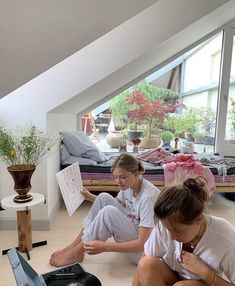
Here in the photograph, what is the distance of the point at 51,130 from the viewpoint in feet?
8.13

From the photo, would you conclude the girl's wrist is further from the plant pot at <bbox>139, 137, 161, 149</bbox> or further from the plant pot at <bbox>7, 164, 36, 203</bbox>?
the plant pot at <bbox>139, 137, 161, 149</bbox>

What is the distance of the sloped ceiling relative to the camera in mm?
1718

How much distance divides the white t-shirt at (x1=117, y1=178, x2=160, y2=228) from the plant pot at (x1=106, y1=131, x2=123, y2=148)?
6.43 feet

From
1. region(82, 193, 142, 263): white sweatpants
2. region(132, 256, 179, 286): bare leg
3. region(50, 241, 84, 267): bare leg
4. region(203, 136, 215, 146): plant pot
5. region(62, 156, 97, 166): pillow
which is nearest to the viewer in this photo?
region(132, 256, 179, 286): bare leg

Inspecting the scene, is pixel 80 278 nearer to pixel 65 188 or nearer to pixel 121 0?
pixel 65 188

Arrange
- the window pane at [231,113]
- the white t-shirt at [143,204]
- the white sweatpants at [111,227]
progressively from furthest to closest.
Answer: the window pane at [231,113]
the white sweatpants at [111,227]
the white t-shirt at [143,204]

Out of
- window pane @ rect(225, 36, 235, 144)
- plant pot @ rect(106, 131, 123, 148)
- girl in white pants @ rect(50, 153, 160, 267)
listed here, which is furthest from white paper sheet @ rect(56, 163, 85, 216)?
window pane @ rect(225, 36, 235, 144)

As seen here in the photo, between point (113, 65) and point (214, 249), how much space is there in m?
1.81

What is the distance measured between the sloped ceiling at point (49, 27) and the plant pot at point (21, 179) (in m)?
0.63

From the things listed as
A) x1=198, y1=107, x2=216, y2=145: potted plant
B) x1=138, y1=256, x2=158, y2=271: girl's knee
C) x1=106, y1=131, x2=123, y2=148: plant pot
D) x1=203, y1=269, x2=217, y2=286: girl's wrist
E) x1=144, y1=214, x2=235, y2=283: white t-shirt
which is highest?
x1=198, y1=107, x2=216, y2=145: potted plant

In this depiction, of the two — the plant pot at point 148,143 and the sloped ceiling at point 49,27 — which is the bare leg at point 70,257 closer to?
the sloped ceiling at point 49,27

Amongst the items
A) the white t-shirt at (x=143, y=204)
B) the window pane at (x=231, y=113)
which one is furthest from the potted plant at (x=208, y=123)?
the white t-shirt at (x=143, y=204)

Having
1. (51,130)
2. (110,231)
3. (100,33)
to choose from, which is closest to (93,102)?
(51,130)

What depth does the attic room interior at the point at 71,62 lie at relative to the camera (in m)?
1.74
